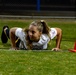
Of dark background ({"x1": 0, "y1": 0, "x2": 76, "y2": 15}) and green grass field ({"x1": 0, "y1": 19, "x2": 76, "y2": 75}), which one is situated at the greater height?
green grass field ({"x1": 0, "y1": 19, "x2": 76, "y2": 75})

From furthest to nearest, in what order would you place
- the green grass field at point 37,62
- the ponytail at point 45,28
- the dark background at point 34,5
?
the dark background at point 34,5 → the ponytail at point 45,28 → the green grass field at point 37,62

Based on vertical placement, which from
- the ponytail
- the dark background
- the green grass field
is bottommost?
the dark background

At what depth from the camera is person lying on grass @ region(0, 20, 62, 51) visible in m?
7.59

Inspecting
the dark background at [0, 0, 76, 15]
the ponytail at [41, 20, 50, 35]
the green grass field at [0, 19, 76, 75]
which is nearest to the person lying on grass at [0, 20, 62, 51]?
the ponytail at [41, 20, 50, 35]

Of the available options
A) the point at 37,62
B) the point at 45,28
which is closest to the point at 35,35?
the point at 45,28

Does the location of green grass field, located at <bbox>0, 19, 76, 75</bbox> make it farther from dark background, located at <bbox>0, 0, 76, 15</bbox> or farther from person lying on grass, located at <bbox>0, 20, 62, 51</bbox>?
dark background, located at <bbox>0, 0, 76, 15</bbox>

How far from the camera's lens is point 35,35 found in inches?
298

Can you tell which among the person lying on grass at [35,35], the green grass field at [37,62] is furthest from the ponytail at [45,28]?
the green grass field at [37,62]

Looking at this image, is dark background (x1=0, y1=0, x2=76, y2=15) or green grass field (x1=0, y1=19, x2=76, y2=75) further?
dark background (x1=0, y1=0, x2=76, y2=15)

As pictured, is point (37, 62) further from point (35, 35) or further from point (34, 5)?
point (34, 5)

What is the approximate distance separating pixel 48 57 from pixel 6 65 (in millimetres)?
1014

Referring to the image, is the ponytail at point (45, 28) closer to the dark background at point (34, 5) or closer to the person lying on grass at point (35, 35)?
the person lying on grass at point (35, 35)

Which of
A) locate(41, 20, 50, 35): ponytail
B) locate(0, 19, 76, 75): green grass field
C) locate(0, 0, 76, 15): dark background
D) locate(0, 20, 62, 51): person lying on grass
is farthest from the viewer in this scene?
locate(0, 0, 76, 15): dark background

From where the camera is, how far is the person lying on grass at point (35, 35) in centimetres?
759
